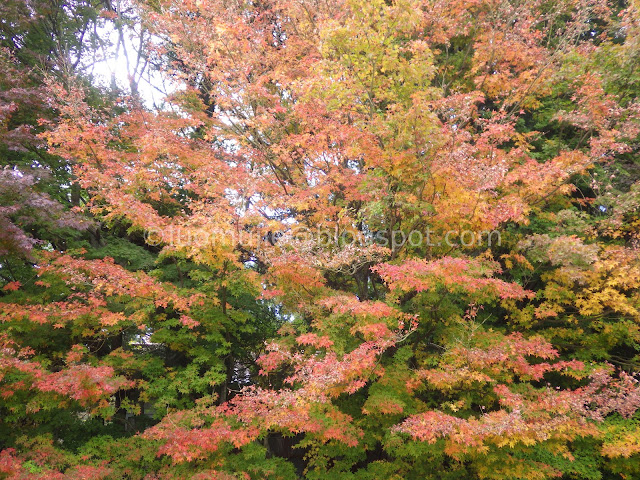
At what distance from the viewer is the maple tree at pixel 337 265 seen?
6.67 m

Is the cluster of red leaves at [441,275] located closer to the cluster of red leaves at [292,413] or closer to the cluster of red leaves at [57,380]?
the cluster of red leaves at [292,413]

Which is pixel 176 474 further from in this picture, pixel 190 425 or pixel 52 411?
pixel 52 411

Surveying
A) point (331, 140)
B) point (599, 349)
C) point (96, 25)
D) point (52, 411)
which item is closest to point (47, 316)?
point (52, 411)

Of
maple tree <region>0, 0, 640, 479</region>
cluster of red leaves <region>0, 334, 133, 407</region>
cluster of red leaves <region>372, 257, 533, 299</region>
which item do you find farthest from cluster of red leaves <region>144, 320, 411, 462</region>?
cluster of red leaves <region>0, 334, 133, 407</region>

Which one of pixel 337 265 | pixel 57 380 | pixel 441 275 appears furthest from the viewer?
pixel 337 265

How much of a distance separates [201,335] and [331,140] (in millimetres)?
5882

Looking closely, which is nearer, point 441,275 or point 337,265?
point 441,275

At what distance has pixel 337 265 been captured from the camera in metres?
7.37

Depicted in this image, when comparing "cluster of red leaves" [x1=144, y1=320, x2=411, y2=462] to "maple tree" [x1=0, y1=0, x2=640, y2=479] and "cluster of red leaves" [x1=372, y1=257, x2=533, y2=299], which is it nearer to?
"maple tree" [x1=0, y1=0, x2=640, y2=479]

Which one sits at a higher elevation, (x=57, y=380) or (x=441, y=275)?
(x=441, y=275)

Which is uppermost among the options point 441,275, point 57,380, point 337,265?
point 337,265

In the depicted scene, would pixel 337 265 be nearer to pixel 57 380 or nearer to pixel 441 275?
pixel 441 275

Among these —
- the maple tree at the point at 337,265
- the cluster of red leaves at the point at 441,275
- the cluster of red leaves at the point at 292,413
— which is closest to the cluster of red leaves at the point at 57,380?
the maple tree at the point at 337,265

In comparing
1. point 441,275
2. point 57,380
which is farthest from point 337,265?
point 57,380
